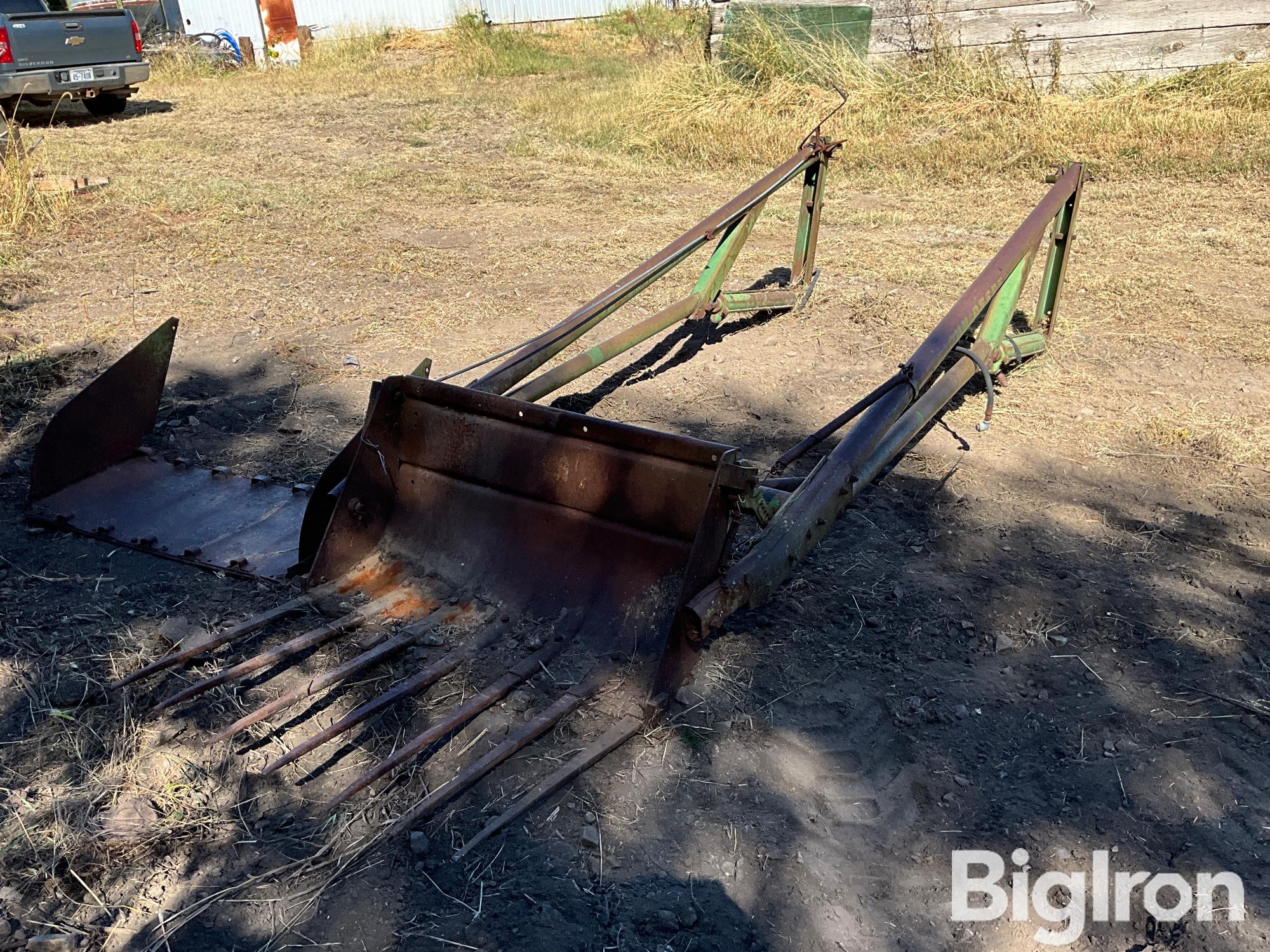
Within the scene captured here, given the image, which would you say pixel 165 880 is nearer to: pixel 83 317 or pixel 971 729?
pixel 971 729

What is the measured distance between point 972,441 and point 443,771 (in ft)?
9.55

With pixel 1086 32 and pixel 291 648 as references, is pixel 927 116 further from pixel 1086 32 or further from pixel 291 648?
pixel 291 648

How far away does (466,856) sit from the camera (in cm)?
229

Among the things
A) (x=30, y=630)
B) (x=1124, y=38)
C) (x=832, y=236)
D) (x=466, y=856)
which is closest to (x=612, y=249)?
(x=832, y=236)

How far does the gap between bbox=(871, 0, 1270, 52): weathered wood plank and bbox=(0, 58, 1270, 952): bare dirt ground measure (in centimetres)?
431

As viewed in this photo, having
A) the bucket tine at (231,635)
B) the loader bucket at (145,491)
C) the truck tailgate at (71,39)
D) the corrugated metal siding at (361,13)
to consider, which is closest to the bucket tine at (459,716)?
the bucket tine at (231,635)

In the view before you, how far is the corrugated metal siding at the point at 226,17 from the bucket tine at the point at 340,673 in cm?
2011

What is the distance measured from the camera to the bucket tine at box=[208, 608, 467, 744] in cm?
258

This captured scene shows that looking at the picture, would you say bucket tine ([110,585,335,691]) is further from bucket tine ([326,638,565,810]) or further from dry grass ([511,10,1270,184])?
dry grass ([511,10,1270,184])

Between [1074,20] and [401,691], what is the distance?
10.3 meters

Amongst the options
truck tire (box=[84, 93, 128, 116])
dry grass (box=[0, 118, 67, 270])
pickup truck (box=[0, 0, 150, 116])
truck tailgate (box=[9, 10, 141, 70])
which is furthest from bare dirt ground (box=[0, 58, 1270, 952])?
truck tire (box=[84, 93, 128, 116])

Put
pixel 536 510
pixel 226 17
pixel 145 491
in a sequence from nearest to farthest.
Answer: pixel 536 510 → pixel 145 491 → pixel 226 17

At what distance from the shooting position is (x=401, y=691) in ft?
8.78

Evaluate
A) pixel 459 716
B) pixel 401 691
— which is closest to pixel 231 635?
pixel 401 691
